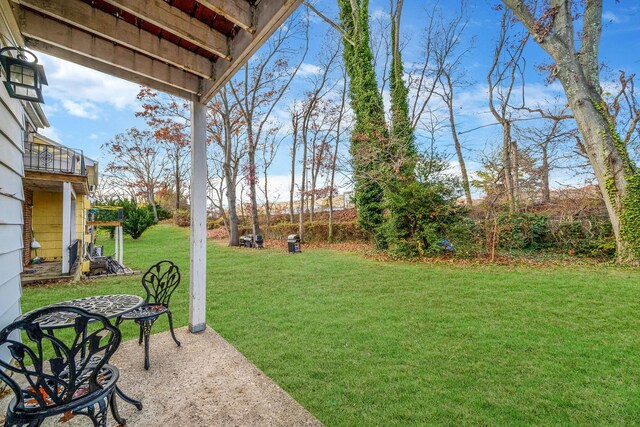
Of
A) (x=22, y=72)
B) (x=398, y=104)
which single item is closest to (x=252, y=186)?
(x=398, y=104)

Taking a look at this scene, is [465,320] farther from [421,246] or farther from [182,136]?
[182,136]

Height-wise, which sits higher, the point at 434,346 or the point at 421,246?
the point at 421,246

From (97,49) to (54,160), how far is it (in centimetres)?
693

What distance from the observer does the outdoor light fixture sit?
1792 millimetres

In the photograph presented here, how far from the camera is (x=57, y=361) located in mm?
1352

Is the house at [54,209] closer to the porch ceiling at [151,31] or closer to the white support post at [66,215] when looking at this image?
the white support post at [66,215]

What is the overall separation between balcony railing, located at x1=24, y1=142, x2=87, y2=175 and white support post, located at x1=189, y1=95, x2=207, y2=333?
5818 millimetres

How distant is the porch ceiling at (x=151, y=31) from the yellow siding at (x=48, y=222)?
29.6ft

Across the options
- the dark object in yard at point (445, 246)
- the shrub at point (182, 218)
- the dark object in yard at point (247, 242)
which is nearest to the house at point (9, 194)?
the dark object in yard at point (445, 246)

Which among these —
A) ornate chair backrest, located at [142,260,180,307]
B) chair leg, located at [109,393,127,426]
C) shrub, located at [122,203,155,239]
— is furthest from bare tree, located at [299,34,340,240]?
chair leg, located at [109,393,127,426]

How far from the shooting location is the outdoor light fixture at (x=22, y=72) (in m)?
1.79

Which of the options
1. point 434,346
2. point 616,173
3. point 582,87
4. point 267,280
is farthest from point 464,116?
point 434,346

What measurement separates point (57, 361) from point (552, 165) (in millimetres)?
11753

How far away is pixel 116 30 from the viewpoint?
2.05m
